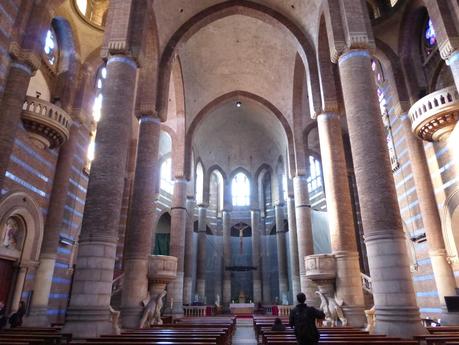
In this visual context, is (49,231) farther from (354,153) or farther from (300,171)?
(300,171)

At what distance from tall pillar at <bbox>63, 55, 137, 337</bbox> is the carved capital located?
3187 mm

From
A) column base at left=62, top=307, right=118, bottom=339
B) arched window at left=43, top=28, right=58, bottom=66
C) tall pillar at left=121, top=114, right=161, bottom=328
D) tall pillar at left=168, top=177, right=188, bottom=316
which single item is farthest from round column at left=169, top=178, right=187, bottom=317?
column base at left=62, top=307, right=118, bottom=339

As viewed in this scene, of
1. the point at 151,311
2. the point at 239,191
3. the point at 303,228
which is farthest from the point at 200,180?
the point at 151,311

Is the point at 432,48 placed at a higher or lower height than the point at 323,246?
higher

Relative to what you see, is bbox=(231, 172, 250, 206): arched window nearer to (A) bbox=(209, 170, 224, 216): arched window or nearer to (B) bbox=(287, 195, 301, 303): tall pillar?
(A) bbox=(209, 170, 224, 216): arched window

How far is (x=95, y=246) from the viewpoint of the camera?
8375mm

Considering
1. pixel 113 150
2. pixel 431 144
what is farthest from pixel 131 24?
pixel 431 144

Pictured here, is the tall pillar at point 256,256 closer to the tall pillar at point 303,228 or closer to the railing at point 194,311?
the railing at point 194,311

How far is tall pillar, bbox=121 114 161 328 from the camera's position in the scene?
11.7 metres

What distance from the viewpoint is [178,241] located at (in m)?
19.7

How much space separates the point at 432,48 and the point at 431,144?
431cm

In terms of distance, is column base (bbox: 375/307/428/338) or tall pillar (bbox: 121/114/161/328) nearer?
column base (bbox: 375/307/428/338)

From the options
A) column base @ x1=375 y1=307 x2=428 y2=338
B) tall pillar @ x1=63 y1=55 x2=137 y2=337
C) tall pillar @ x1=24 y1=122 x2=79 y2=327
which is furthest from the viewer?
tall pillar @ x1=24 y1=122 x2=79 y2=327

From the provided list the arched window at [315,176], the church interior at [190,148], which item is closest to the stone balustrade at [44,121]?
the church interior at [190,148]
